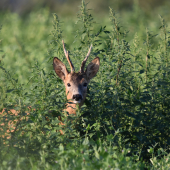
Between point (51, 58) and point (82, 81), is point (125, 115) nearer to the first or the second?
point (82, 81)

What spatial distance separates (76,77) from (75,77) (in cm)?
2

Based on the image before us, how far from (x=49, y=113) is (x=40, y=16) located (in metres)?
8.11

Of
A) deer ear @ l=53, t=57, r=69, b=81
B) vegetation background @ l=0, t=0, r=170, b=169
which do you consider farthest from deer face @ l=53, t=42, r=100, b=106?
vegetation background @ l=0, t=0, r=170, b=169

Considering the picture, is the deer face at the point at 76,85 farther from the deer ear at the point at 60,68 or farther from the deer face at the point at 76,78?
the deer ear at the point at 60,68

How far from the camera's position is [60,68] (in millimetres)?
5582

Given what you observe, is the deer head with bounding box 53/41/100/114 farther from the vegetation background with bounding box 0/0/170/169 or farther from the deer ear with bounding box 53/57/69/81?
the vegetation background with bounding box 0/0/170/169

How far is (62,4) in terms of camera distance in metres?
14.5

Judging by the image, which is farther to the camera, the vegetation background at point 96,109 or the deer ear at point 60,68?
the deer ear at point 60,68

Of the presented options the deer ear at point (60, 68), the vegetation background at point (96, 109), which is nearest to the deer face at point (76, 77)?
the deer ear at point (60, 68)

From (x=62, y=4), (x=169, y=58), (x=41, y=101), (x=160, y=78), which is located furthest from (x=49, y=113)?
(x=62, y=4)

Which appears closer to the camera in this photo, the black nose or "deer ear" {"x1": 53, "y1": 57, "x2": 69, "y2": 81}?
the black nose

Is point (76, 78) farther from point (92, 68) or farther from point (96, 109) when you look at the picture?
point (96, 109)

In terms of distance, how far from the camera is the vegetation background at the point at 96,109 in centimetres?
362

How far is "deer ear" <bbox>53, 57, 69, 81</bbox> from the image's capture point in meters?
5.44
